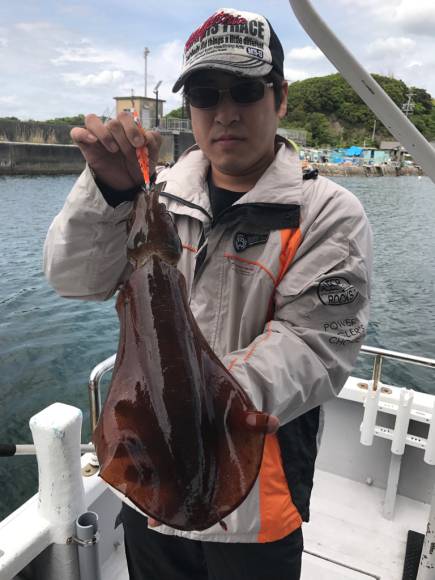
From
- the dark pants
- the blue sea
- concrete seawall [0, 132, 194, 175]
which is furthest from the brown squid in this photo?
concrete seawall [0, 132, 194, 175]

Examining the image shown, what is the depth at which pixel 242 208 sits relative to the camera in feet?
6.79

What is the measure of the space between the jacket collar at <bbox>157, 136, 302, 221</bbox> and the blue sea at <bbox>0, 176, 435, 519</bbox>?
20.2ft

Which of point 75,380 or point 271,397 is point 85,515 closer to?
point 271,397

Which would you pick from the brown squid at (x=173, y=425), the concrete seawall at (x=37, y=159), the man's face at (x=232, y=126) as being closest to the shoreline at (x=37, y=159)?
the concrete seawall at (x=37, y=159)

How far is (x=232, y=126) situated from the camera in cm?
208

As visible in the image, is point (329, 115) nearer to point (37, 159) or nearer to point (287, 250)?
point (37, 159)

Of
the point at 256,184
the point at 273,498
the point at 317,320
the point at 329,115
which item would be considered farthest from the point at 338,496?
the point at 329,115

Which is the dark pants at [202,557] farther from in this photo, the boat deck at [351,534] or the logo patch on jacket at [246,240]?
the boat deck at [351,534]

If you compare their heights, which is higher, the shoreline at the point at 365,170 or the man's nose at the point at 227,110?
the shoreline at the point at 365,170

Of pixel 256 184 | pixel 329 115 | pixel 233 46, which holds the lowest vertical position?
pixel 256 184

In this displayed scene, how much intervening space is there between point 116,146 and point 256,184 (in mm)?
745

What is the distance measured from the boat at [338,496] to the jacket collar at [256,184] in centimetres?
47

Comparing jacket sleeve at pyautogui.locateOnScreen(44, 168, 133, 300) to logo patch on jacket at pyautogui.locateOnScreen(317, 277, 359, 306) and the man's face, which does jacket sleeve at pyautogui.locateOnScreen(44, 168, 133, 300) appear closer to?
the man's face

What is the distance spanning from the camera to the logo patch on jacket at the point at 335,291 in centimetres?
187
